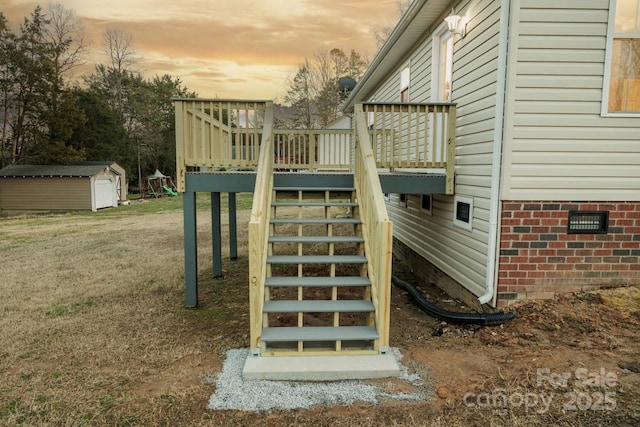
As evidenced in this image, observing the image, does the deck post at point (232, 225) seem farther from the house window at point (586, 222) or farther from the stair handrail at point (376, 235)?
the house window at point (586, 222)

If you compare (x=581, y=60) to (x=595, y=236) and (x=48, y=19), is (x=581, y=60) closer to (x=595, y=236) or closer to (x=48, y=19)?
(x=595, y=236)

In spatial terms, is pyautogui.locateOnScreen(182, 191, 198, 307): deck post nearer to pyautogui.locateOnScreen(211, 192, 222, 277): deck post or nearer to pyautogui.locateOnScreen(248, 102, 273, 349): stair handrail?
pyautogui.locateOnScreen(248, 102, 273, 349): stair handrail

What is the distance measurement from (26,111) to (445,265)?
28.2m

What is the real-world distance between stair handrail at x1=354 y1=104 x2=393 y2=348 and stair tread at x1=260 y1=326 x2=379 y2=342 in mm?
129

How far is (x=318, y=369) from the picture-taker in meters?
A: 3.41

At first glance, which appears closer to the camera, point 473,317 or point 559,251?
point 473,317

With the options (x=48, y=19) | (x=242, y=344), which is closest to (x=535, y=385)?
(x=242, y=344)

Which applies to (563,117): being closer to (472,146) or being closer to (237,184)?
(472,146)

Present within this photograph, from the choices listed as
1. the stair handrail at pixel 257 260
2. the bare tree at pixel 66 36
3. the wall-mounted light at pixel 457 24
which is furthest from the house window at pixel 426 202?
the bare tree at pixel 66 36

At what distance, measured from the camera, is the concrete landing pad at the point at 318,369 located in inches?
133

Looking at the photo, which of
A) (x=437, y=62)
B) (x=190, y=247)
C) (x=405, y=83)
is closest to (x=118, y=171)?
(x=405, y=83)

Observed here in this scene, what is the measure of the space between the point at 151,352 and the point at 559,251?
4.42 metres

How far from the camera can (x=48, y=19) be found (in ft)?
85.2

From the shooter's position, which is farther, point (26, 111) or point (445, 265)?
point (26, 111)
